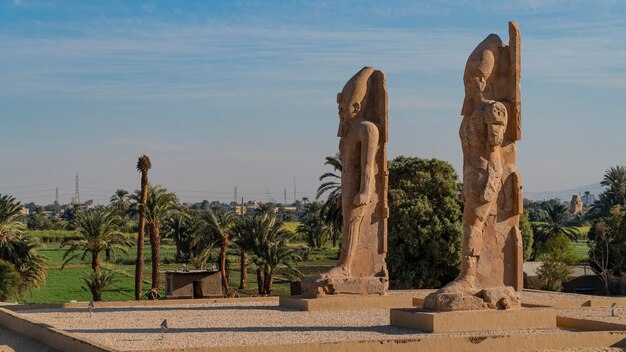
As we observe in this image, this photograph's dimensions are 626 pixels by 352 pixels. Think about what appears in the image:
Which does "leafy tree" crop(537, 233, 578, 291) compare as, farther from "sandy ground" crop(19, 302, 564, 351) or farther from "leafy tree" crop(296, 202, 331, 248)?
"leafy tree" crop(296, 202, 331, 248)

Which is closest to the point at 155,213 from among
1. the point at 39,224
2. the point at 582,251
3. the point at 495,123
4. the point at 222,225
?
the point at 222,225

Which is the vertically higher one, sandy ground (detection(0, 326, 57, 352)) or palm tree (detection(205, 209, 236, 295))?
palm tree (detection(205, 209, 236, 295))

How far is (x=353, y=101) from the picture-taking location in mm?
20422

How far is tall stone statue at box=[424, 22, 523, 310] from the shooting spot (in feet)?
52.2

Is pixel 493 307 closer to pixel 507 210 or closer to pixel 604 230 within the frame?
pixel 507 210

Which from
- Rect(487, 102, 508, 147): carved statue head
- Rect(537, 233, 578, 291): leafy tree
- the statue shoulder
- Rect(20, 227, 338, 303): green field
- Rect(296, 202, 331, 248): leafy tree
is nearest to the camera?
Rect(487, 102, 508, 147): carved statue head

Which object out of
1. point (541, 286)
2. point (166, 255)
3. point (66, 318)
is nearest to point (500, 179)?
point (66, 318)

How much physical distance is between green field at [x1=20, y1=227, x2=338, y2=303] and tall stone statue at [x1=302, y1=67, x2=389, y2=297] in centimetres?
2200

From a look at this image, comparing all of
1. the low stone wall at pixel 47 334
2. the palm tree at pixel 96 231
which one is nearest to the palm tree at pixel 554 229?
the palm tree at pixel 96 231

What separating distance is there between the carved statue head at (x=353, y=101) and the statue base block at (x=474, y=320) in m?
5.57

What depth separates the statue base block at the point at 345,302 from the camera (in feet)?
63.7

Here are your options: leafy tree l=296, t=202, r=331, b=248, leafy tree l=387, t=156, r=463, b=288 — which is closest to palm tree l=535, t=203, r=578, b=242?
leafy tree l=296, t=202, r=331, b=248

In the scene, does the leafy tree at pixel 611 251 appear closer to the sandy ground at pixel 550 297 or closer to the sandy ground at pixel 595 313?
the sandy ground at pixel 550 297

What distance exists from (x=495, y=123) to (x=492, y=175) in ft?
2.70
